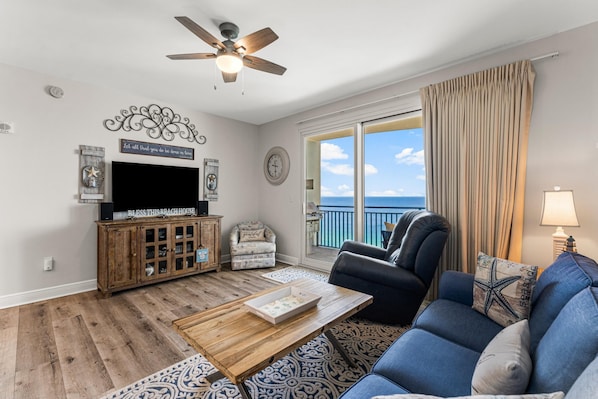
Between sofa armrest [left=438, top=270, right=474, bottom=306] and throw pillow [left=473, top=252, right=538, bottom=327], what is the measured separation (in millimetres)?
89

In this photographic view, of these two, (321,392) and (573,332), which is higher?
(573,332)

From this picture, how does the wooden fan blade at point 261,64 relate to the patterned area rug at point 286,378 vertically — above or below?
above

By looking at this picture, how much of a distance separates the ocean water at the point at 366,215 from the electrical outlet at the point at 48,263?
3.60 m

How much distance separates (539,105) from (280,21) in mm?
2325

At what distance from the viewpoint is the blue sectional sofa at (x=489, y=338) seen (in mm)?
773

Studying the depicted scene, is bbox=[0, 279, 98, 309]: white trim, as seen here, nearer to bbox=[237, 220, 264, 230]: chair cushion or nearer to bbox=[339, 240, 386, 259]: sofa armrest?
bbox=[237, 220, 264, 230]: chair cushion

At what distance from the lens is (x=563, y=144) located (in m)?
2.15

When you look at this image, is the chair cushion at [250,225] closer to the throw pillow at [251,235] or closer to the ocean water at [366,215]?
the throw pillow at [251,235]

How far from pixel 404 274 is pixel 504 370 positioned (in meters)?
→ 1.28

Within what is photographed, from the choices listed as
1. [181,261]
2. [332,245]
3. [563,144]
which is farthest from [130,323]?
[563,144]

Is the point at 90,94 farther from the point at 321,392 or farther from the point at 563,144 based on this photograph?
the point at 563,144

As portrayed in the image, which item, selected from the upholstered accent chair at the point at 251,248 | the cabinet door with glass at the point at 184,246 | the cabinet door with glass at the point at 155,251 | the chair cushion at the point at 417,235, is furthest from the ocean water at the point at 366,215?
the cabinet door with glass at the point at 155,251

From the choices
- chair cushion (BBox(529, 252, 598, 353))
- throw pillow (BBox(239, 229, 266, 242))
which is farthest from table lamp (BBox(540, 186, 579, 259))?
throw pillow (BBox(239, 229, 266, 242))

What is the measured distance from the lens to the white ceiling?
1902 millimetres
